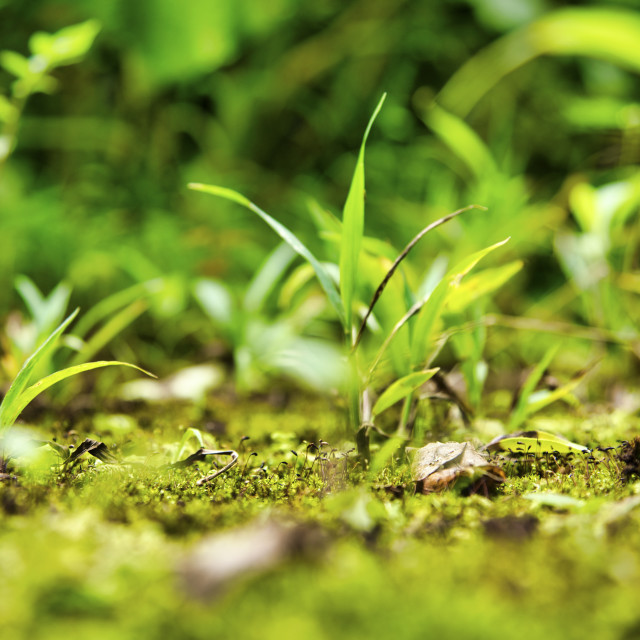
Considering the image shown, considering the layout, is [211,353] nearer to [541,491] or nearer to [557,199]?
[541,491]

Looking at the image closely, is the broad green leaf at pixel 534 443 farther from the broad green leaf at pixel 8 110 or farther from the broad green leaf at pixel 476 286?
the broad green leaf at pixel 8 110

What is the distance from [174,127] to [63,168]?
706mm

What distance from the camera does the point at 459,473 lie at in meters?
0.78

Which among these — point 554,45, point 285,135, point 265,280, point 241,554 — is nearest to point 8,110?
point 265,280

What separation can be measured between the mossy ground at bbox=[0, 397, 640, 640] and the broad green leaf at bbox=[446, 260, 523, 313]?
1.02 feet

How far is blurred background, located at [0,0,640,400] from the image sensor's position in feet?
6.83

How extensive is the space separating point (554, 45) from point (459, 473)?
71.7 inches

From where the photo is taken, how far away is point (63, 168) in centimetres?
311

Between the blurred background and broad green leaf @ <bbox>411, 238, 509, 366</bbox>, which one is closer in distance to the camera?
broad green leaf @ <bbox>411, 238, 509, 366</bbox>

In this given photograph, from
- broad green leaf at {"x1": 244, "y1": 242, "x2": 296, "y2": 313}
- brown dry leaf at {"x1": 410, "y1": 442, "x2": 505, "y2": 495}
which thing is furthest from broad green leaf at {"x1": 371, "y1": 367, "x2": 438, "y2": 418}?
broad green leaf at {"x1": 244, "y1": 242, "x2": 296, "y2": 313}

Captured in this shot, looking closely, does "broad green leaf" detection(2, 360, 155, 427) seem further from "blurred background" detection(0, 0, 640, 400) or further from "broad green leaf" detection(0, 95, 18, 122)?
"blurred background" detection(0, 0, 640, 400)

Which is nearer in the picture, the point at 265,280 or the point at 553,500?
the point at 553,500

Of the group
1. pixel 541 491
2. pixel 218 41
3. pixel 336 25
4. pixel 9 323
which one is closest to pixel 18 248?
pixel 9 323

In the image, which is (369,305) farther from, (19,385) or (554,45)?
(554,45)
